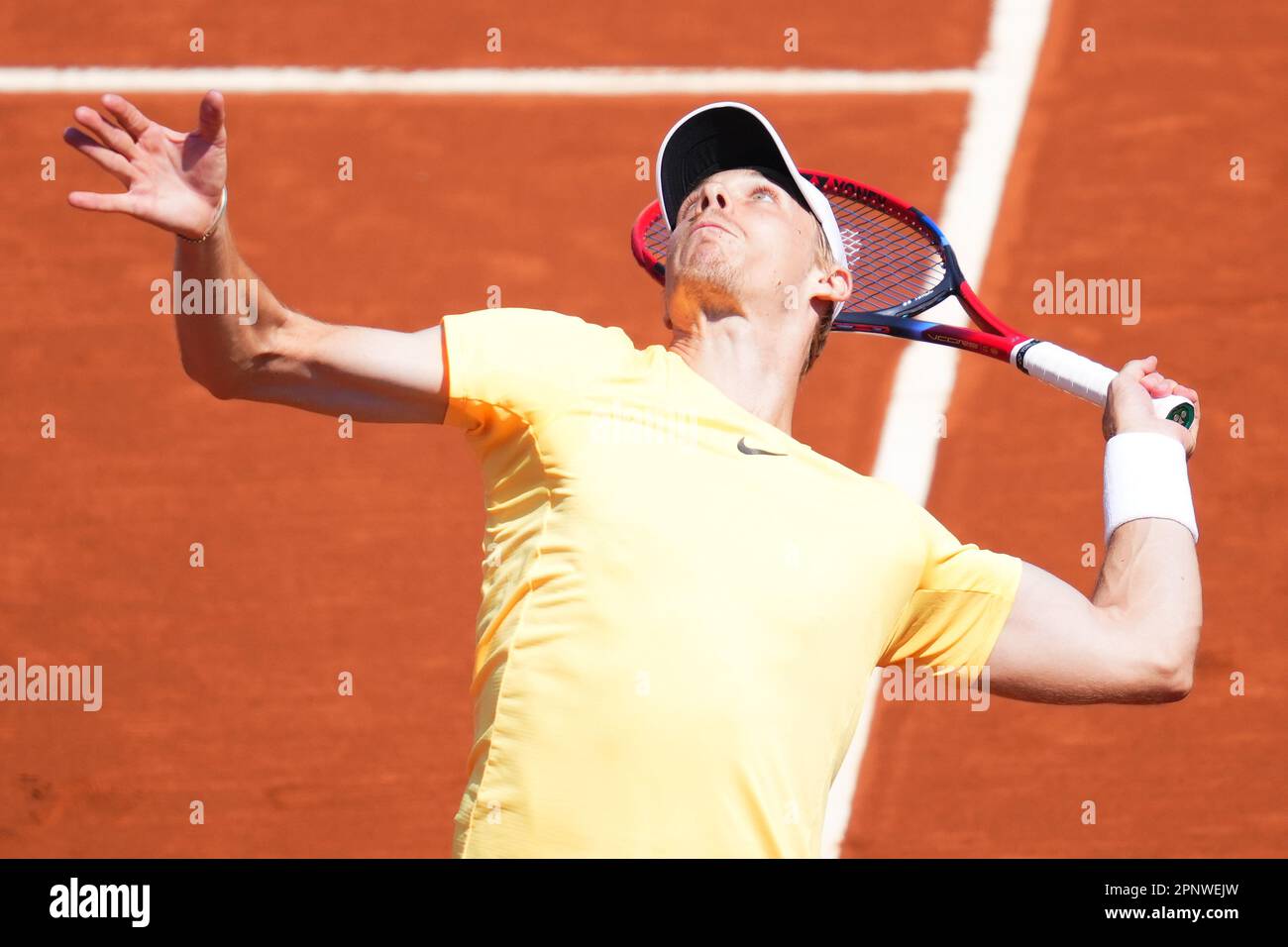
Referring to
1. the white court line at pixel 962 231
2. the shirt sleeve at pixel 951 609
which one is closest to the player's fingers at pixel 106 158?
the shirt sleeve at pixel 951 609

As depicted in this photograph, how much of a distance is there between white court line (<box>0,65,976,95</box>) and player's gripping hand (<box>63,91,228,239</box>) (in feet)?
13.5

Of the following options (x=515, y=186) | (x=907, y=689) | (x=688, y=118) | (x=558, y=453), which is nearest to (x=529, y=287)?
(x=515, y=186)

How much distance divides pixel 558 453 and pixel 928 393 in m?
3.48

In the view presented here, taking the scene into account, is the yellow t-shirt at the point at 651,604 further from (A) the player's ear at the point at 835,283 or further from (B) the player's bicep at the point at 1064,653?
(A) the player's ear at the point at 835,283

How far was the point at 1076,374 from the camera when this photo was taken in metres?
4.29

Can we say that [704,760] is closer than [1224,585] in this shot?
Yes

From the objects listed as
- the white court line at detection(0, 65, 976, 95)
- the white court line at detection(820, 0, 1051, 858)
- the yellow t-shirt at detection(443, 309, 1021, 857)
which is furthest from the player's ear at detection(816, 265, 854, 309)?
the white court line at detection(0, 65, 976, 95)

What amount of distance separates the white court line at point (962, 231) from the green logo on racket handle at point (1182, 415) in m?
2.11

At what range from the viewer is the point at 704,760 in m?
3.04

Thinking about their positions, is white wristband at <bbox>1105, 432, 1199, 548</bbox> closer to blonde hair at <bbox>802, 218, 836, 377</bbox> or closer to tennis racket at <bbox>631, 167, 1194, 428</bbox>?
tennis racket at <bbox>631, 167, 1194, 428</bbox>

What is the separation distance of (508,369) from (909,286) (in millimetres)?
2421

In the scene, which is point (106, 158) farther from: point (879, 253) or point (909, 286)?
point (909, 286)

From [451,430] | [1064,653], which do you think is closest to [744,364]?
[1064,653]

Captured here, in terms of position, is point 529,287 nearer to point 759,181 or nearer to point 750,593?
point 759,181
